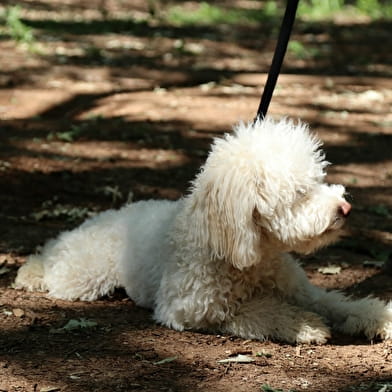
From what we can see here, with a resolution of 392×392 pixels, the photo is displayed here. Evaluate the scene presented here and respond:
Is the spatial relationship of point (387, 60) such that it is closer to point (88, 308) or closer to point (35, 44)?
point (35, 44)

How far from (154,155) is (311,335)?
438 centimetres

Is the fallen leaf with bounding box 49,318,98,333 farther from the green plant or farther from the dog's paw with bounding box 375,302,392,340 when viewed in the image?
the green plant

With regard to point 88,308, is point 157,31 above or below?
above

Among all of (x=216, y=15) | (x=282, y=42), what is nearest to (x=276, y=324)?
(x=282, y=42)

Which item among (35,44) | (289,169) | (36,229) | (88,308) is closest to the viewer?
(289,169)

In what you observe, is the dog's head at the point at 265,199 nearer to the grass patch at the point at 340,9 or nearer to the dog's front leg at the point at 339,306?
the dog's front leg at the point at 339,306

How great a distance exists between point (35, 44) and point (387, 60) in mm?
5844

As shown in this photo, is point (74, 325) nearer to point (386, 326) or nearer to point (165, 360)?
point (165, 360)

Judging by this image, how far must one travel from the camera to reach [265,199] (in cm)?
416

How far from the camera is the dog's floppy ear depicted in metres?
4.12

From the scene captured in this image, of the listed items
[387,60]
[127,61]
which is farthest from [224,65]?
[387,60]

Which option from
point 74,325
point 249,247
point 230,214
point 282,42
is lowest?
point 74,325

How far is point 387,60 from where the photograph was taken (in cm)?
1360

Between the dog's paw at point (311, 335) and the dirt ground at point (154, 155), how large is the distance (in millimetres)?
41
